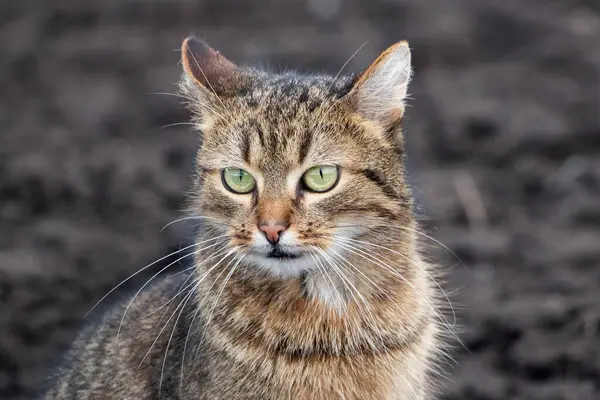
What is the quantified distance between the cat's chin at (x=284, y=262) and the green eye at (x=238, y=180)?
248mm

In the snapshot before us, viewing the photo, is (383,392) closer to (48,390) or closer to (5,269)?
(48,390)

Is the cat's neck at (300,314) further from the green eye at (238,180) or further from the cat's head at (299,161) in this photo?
the green eye at (238,180)

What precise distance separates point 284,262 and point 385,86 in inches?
30.8

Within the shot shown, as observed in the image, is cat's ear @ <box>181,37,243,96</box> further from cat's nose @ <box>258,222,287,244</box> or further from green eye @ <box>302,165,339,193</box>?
cat's nose @ <box>258,222,287,244</box>

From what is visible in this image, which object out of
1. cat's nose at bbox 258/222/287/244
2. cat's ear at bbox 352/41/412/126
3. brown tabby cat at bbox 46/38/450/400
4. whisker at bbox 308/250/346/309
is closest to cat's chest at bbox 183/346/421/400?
brown tabby cat at bbox 46/38/450/400

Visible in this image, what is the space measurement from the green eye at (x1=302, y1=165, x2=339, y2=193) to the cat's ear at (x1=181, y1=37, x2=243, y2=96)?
540mm

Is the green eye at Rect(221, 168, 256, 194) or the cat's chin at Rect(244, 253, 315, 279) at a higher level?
the green eye at Rect(221, 168, 256, 194)

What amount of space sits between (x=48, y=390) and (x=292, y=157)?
1627 millimetres

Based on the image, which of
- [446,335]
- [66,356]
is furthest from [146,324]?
[446,335]

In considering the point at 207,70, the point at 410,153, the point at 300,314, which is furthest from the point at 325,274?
the point at 410,153

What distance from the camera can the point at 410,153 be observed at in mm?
7301

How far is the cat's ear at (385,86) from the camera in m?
4.23

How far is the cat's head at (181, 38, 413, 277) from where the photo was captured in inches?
159

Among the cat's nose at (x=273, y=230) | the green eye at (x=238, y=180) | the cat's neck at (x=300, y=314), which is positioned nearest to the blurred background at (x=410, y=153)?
the cat's neck at (x=300, y=314)
